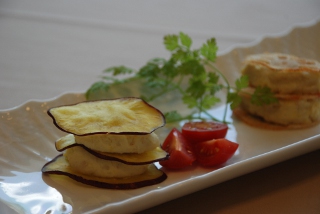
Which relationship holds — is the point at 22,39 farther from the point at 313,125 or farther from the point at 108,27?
the point at 313,125

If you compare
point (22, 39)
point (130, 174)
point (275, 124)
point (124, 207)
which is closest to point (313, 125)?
point (275, 124)

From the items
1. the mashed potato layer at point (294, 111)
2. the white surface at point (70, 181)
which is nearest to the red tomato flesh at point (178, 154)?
the white surface at point (70, 181)

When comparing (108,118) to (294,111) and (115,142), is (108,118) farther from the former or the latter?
(294,111)

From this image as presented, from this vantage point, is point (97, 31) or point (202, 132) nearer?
point (202, 132)

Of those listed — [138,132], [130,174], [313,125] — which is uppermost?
[138,132]

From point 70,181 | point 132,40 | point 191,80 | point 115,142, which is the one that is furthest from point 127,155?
point 132,40

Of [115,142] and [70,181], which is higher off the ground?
[115,142]
